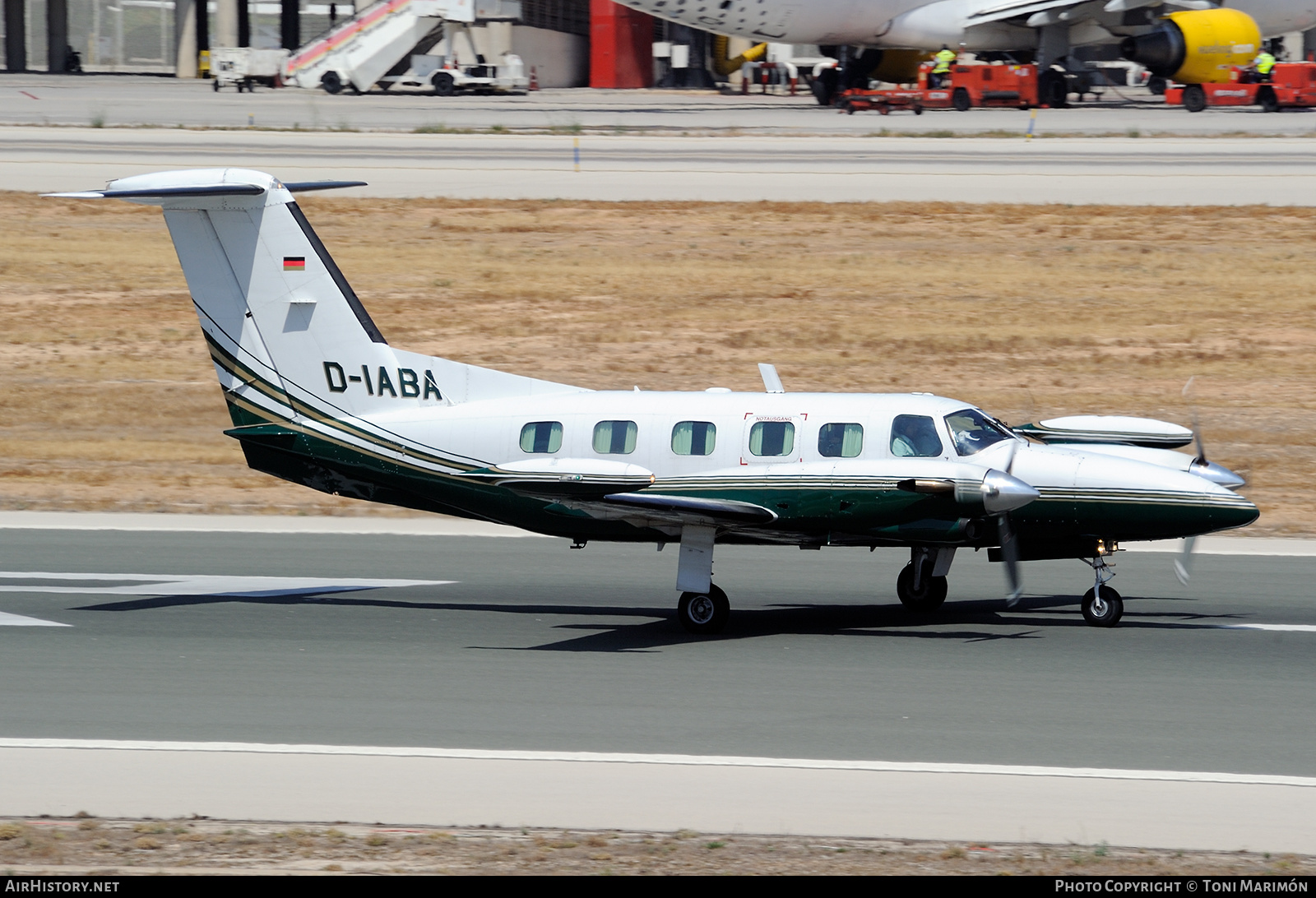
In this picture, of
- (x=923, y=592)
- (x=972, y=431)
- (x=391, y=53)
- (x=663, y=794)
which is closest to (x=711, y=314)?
(x=923, y=592)

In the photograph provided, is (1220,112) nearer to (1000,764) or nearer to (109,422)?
(109,422)

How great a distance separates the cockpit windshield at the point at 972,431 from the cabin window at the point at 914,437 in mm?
176

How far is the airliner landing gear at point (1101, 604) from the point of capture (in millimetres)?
14016

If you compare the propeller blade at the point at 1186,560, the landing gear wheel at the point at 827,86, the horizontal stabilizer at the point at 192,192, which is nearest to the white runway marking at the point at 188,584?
the horizontal stabilizer at the point at 192,192

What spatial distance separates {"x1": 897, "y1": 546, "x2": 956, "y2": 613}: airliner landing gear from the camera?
14578 millimetres

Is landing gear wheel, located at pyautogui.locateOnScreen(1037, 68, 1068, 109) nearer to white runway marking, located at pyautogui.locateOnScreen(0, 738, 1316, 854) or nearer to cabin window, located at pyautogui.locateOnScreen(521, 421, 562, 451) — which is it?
cabin window, located at pyautogui.locateOnScreen(521, 421, 562, 451)

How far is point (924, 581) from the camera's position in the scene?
580 inches

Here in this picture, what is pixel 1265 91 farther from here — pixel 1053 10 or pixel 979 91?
pixel 979 91

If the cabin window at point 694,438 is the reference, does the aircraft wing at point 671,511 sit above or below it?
below

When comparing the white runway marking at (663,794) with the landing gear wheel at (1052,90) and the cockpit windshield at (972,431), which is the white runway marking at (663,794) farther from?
the landing gear wheel at (1052,90)

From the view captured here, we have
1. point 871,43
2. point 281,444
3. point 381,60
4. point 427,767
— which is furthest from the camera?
point 381,60

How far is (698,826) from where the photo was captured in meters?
8.83
